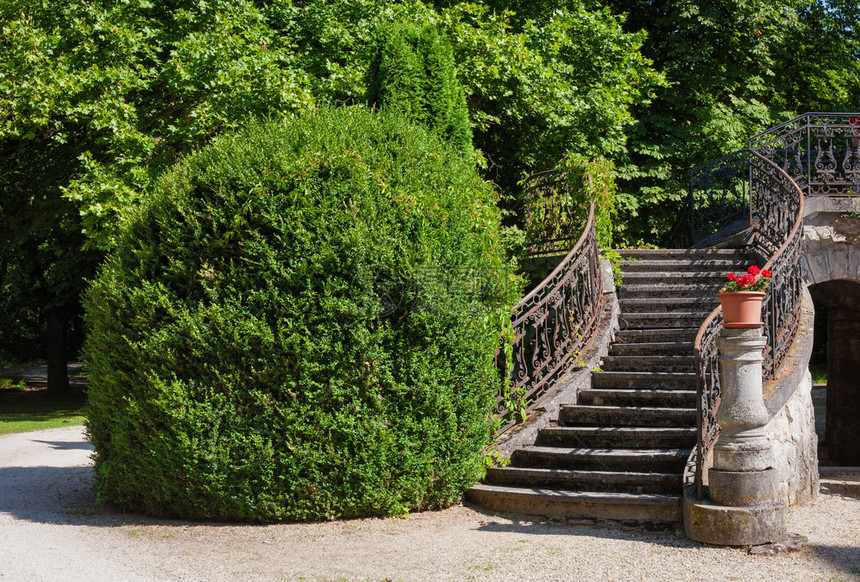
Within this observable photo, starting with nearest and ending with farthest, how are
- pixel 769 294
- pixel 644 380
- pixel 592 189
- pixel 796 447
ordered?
pixel 796 447
pixel 769 294
pixel 644 380
pixel 592 189

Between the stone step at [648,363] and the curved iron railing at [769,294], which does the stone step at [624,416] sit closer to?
the curved iron railing at [769,294]

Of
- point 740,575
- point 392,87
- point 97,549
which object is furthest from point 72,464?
point 740,575

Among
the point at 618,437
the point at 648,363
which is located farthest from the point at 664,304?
the point at 618,437

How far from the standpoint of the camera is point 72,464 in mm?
10102

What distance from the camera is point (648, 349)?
8742 mm

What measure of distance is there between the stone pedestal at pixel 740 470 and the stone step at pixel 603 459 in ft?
2.72

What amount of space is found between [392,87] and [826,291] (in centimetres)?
1058

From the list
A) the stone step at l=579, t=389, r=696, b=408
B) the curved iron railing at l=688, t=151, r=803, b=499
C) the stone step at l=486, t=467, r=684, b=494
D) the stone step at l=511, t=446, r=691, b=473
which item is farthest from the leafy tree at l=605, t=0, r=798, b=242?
the stone step at l=486, t=467, r=684, b=494

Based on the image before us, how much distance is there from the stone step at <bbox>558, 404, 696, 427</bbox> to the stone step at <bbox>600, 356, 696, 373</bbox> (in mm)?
830

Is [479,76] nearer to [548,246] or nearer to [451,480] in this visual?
[548,246]

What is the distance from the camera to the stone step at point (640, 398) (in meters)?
7.67

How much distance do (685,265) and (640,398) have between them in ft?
11.9

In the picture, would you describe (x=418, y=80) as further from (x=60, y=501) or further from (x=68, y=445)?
(x=68, y=445)

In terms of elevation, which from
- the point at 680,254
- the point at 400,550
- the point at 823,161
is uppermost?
the point at 823,161
